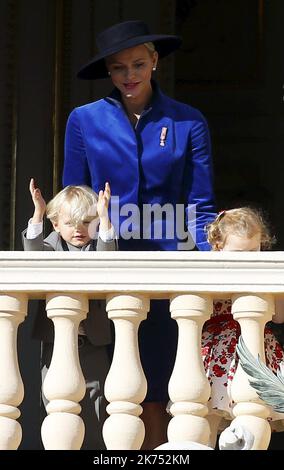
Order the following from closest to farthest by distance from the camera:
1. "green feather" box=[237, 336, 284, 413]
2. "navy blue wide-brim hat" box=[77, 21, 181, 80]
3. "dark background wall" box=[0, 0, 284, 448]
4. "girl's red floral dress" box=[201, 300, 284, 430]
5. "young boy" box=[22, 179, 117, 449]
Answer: "green feather" box=[237, 336, 284, 413] → "girl's red floral dress" box=[201, 300, 284, 430] → "young boy" box=[22, 179, 117, 449] → "navy blue wide-brim hat" box=[77, 21, 181, 80] → "dark background wall" box=[0, 0, 284, 448]

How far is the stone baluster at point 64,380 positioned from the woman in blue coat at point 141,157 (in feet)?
2.03

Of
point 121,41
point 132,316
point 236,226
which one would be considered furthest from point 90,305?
point 121,41

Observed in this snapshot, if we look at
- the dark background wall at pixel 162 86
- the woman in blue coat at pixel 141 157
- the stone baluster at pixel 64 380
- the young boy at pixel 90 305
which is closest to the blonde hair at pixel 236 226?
the woman in blue coat at pixel 141 157

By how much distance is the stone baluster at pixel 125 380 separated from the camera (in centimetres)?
625

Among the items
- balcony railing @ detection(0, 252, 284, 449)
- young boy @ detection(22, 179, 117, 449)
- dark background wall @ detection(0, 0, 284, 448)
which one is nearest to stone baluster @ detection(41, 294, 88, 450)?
balcony railing @ detection(0, 252, 284, 449)

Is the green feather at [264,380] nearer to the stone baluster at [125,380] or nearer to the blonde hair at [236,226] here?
the stone baluster at [125,380]

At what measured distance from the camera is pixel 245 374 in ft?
20.6

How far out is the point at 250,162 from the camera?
10.3m

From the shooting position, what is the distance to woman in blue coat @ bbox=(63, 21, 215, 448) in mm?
6930

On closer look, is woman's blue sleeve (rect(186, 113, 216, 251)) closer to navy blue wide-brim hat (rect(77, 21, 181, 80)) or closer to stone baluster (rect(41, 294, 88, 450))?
navy blue wide-brim hat (rect(77, 21, 181, 80))

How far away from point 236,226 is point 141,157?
49 centimetres

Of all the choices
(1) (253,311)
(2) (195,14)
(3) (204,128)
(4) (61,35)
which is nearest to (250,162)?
(2) (195,14)

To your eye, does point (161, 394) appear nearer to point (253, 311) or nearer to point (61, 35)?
point (253, 311)

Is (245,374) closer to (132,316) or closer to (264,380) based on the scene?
(264,380)
